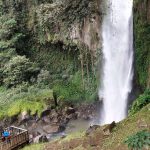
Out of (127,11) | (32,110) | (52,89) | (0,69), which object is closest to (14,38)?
(0,69)

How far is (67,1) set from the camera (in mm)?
22797

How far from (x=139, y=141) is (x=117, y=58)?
14024mm

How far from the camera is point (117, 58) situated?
24.5m

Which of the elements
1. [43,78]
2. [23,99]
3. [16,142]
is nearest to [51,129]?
[23,99]

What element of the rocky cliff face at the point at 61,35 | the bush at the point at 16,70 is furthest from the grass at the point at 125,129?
the bush at the point at 16,70

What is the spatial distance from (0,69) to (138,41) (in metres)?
10.8

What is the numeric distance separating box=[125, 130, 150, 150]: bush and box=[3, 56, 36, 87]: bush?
16831 mm

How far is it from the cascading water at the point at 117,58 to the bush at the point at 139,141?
11589 mm

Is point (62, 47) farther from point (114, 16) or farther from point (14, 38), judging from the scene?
point (114, 16)

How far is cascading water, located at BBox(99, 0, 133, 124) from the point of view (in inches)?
913

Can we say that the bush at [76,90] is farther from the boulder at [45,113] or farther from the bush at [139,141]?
the bush at [139,141]

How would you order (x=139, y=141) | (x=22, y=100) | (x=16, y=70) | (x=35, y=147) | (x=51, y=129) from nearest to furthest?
(x=139, y=141) → (x=35, y=147) → (x=51, y=129) → (x=22, y=100) → (x=16, y=70)

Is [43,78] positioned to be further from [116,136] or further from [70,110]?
[116,136]

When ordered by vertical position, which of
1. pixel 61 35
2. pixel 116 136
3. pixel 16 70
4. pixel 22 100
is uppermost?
pixel 61 35
